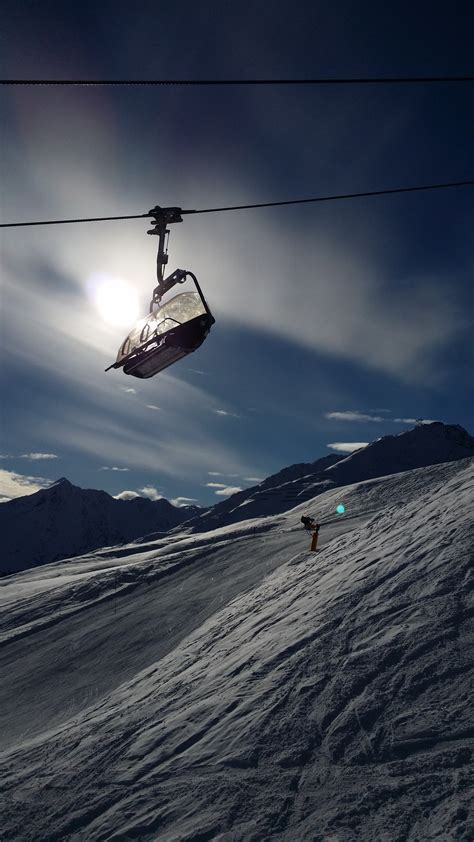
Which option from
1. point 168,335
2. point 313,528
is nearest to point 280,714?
point 168,335

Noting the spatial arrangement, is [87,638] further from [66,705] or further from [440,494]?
[440,494]

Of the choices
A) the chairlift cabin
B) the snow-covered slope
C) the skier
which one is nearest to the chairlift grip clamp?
the chairlift cabin

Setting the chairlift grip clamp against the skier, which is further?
the skier

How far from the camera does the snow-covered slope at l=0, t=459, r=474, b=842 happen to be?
628 cm

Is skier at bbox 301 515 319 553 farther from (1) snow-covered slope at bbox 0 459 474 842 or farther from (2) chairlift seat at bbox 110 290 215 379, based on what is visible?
(2) chairlift seat at bbox 110 290 215 379

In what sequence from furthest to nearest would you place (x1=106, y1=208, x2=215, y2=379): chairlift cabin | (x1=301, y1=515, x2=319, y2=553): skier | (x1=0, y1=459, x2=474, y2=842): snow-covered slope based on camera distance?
(x1=301, y1=515, x2=319, y2=553): skier < (x1=106, y1=208, x2=215, y2=379): chairlift cabin < (x1=0, y1=459, x2=474, y2=842): snow-covered slope

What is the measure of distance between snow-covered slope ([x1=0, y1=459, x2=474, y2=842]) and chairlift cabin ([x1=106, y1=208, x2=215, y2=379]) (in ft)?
19.4

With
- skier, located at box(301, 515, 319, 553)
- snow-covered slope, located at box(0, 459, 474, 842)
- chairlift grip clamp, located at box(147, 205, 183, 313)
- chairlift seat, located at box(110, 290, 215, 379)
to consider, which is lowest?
snow-covered slope, located at box(0, 459, 474, 842)

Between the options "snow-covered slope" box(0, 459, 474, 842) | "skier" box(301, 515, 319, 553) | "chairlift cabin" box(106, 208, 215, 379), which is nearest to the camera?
"snow-covered slope" box(0, 459, 474, 842)

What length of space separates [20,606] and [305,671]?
811 inches

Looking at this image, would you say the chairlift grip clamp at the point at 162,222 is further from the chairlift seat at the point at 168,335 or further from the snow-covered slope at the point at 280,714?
the snow-covered slope at the point at 280,714

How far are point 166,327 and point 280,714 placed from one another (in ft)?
20.6

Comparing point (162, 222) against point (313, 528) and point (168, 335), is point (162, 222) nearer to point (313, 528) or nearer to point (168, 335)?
point (168, 335)

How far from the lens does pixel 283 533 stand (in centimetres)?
2994
